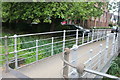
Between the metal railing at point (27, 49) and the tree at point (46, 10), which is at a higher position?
the tree at point (46, 10)

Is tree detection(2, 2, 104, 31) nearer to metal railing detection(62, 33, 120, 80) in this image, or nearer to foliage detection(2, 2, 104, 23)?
foliage detection(2, 2, 104, 23)

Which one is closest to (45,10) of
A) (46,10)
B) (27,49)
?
(46,10)

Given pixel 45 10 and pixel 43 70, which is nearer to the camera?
pixel 43 70

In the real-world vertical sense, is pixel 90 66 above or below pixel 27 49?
below

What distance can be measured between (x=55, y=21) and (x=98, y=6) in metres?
3.24

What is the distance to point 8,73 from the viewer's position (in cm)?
329

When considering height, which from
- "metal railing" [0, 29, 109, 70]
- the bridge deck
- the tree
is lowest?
the bridge deck

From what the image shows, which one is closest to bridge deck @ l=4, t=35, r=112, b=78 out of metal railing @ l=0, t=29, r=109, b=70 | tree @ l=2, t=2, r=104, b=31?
metal railing @ l=0, t=29, r=109, b=70

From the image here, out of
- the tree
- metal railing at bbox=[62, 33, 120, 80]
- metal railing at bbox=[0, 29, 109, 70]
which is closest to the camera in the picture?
metal railing at bbox=[62, 33, 120, 80]

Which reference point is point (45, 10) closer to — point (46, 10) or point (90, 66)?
point (46, 10)

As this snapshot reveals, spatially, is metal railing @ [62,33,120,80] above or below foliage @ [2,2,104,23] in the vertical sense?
below

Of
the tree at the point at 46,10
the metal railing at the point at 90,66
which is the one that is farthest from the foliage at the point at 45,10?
the metal railing at the point at 90,66

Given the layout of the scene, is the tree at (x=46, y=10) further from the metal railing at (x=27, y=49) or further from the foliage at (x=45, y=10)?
the metal railing at (x=27, y=49)

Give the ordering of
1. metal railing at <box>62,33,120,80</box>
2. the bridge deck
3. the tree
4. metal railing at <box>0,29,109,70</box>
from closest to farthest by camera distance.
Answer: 1. metal railing at <box>62,33,120,80</box>
2. the bridge deck
3. metal railing at <box>0,29,109,70</box>
4. the tree
